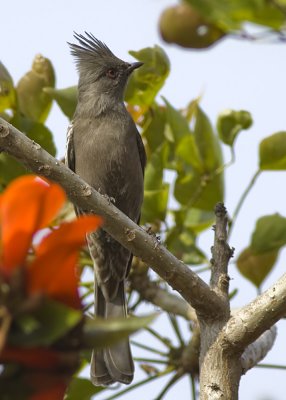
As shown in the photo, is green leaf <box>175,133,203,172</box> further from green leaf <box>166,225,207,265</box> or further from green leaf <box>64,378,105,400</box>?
green leaf <box>64,378,105,400</box>

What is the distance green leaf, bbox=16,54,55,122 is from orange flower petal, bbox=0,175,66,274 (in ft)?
11.7

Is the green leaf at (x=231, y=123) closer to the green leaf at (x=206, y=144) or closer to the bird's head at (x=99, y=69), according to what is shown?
the green leaf at (x=206, y=144)

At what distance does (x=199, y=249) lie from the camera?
4.92 metres

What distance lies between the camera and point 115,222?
344 centimetres

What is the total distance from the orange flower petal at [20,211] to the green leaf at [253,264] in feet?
10.9

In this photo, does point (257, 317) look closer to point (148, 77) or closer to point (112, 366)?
point (112, 366)

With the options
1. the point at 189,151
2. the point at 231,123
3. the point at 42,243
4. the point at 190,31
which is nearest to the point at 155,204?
the point at 189,151

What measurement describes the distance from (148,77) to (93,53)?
2213 millimetres

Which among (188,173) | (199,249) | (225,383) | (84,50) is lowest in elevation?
(225,383)

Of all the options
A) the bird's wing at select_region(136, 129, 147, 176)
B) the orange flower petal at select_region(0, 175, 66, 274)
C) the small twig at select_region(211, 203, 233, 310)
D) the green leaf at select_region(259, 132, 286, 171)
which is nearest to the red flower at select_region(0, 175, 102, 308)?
the orange flower petal at select_region(0, 175, 66, 274)

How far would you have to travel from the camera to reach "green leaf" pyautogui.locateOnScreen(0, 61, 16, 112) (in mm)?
4445

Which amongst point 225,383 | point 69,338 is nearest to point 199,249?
point 225,383

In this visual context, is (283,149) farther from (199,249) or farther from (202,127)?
(199,249)

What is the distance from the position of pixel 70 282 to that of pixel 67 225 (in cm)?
10
